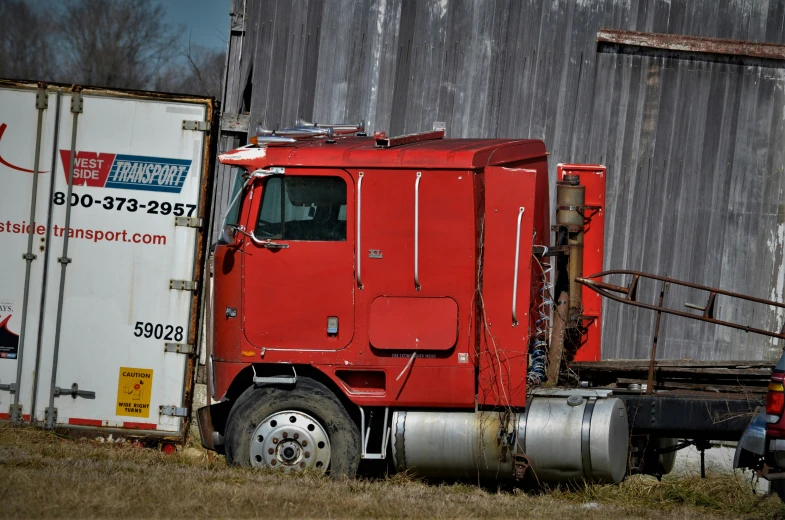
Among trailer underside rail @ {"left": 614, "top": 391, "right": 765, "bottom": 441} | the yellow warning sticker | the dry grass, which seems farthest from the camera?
the yellow warning sticker

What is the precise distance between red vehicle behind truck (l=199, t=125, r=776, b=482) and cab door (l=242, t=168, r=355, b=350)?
0.01 meters

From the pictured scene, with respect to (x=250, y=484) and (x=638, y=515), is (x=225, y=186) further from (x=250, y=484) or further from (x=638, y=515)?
(x=638, y=515)

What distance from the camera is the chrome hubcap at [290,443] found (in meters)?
8.67

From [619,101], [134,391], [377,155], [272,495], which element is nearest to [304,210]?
[377,155]

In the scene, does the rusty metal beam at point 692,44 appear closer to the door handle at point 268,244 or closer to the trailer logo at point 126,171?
the trailer logo at point 126,171

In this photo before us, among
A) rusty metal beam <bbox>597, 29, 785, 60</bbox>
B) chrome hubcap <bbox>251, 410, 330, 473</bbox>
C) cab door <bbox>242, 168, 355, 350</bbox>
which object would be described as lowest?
chrome hubcap <bbox>251, 410, 330, 473</bbox>

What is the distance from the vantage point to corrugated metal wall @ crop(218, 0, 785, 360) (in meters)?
12.4

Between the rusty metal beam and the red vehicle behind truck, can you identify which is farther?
the rusty metal beam

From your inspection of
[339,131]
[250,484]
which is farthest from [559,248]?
[250,484]

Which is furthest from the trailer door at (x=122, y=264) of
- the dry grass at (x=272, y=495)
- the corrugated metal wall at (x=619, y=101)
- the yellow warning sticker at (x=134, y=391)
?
the corrugated metal wall at (x=619, y=101)

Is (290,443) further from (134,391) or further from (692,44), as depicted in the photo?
(692,44)

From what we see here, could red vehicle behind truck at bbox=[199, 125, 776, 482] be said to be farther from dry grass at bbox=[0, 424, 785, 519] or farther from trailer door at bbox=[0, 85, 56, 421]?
trailer door at bbox=[0, 85, 56, 421]

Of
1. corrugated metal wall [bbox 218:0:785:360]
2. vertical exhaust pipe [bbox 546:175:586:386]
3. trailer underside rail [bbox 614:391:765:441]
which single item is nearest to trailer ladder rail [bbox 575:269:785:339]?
vertical exhaust pipe [bbox 546:175:586:386]

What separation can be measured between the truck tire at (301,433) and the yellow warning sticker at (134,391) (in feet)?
6.09
